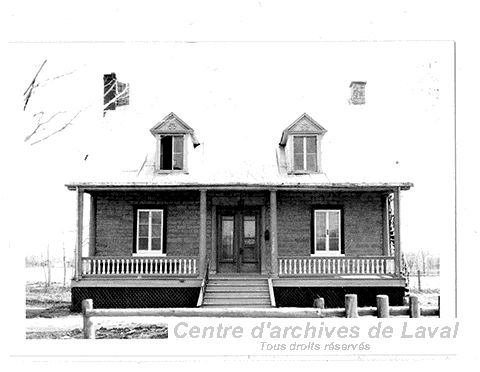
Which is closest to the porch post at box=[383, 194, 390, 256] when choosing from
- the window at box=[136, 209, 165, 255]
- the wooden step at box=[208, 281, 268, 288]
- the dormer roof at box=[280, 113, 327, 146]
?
the dormer roof at box=[280, 113, 327, 146]

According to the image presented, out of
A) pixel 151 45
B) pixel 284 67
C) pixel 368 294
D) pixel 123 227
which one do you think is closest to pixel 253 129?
pixel 284 67

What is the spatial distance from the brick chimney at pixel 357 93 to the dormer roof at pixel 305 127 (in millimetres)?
3162

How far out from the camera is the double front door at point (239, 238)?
18672 mm

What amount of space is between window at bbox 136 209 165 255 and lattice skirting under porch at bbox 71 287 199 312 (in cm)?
Result: 161

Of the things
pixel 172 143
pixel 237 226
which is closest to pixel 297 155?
pixel 237 226

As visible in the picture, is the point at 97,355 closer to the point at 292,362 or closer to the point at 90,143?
the point at 292,362

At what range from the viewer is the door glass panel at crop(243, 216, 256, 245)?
61.8 ft

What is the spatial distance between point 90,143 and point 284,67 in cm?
670

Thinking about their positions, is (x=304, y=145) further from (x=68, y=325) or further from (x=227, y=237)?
(x=68, y=325)

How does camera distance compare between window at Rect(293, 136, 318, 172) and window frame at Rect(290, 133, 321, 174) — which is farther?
window at Rect(293, 136, 318, 172)

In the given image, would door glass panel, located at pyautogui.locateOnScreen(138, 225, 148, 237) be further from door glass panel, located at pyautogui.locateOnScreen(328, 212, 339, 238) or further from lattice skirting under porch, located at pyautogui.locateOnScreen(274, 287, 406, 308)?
door glass panel, located at pyautogui.locateOnScreen(328, 212, 339, 238)

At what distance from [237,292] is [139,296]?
10.1 feet

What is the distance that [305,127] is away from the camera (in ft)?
59.7

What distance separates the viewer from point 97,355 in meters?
9.21
